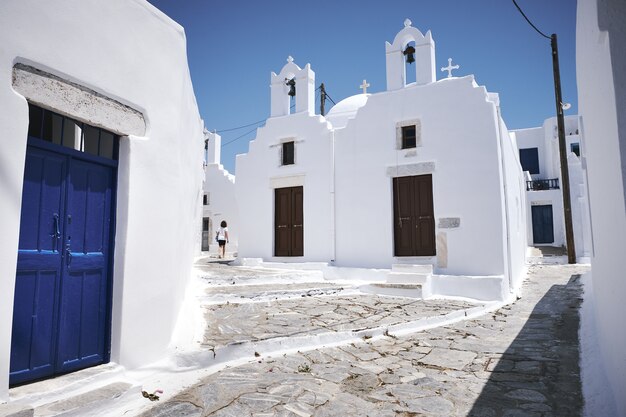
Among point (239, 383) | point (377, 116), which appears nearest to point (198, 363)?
point (239, 383)

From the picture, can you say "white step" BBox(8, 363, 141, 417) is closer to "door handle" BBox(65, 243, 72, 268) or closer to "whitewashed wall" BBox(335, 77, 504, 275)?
"door handle" BBox(65, 243, 72, 268)

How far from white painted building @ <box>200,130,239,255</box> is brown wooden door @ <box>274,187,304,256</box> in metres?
10.1

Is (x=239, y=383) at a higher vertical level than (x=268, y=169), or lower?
lower

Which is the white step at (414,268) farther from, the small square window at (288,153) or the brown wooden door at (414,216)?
the small square window at (288,153)

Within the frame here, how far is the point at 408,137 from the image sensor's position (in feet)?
32.9

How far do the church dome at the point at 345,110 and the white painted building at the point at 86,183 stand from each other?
10149 millimetres

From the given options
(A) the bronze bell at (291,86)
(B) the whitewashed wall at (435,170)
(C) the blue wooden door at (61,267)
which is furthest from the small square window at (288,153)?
(C) the blue wooden door at (61,267)

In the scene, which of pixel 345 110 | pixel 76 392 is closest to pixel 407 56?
pixel 345 110

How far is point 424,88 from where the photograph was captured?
384 inches

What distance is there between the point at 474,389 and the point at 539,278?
974 cm

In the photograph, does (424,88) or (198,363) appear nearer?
(198,363)

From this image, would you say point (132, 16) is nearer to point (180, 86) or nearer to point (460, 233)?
point (180, 86)

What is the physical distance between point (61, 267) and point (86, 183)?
0.74 m

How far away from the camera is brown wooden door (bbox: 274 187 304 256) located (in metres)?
11.5
